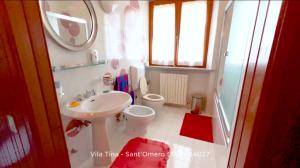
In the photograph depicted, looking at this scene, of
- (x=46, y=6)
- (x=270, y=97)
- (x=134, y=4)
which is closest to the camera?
(x=270, y=97)

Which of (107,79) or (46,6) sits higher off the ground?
(46,6)

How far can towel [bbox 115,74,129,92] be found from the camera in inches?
71.4

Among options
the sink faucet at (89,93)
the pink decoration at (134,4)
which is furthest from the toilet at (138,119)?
the pink decoration at (134,4)

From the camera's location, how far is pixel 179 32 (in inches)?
96.0

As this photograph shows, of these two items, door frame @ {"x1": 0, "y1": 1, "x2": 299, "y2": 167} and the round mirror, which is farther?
the round mirror

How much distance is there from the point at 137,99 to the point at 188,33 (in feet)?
4.76

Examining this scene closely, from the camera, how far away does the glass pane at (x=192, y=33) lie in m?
2.25

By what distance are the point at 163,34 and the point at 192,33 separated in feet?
1.70

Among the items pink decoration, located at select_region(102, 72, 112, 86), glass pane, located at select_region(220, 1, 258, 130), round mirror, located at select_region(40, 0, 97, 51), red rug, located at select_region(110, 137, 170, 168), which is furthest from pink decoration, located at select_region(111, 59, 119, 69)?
glass pane, located at select_region(220, 1, 258, 130)

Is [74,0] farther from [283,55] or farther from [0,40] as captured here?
[283,55]

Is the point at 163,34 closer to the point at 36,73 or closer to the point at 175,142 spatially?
the point at 175,142

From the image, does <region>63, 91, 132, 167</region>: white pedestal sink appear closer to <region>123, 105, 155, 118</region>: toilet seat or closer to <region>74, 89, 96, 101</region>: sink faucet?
<region>74, 89, 96, 101</region>: sink faucet

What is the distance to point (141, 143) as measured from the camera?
1.74m

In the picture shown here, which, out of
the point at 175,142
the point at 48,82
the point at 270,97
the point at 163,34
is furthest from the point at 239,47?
the point at 163,34
